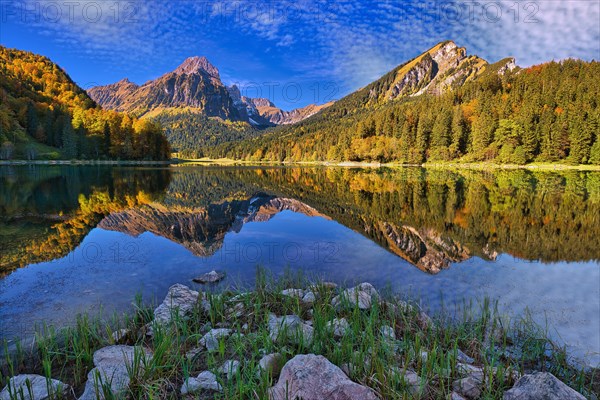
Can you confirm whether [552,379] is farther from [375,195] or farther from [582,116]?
[582,116]

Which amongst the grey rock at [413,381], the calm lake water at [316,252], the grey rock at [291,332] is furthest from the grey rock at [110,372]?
the grey rock at [413,381]

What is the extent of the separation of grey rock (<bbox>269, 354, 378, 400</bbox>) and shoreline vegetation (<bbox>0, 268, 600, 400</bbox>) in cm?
1

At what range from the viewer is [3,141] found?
88188mm

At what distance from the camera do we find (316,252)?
14703 millimetres

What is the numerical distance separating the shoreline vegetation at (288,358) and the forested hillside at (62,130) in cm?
11232

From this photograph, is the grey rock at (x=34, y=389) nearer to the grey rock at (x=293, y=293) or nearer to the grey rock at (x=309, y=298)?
the grey rock at (x=293, y=293)

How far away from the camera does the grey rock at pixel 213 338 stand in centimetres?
602

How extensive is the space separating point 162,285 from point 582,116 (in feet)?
378

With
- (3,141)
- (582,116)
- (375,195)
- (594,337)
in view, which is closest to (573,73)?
(582,116)

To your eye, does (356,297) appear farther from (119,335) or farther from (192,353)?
(119,335)

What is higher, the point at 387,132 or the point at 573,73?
the point at 573,73

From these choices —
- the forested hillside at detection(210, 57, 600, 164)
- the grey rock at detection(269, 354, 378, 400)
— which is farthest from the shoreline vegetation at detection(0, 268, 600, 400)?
the forested hillside at detection(210, 57, 600, 164)

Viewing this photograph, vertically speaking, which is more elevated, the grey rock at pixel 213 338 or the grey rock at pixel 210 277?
the grey rock at pixel 213 338

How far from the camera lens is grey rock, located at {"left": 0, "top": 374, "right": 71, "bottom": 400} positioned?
4575mm
